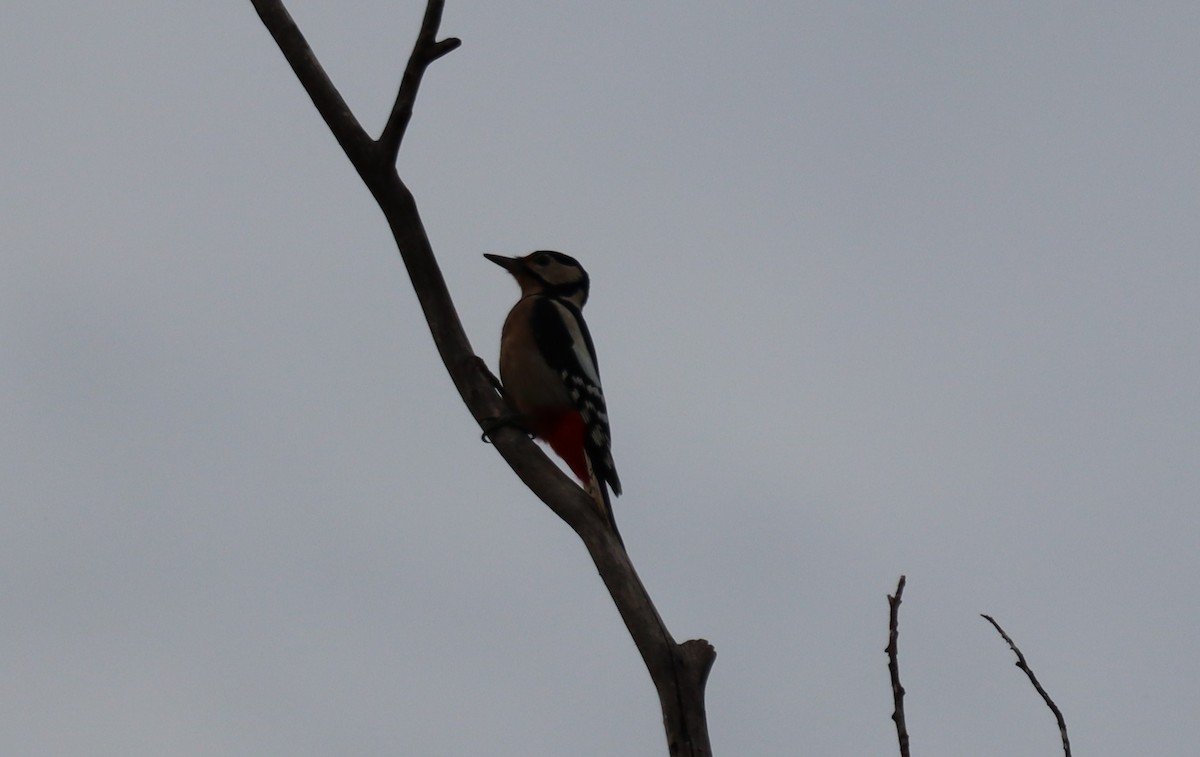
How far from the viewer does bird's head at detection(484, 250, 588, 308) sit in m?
6.58

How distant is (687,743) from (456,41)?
2.47m

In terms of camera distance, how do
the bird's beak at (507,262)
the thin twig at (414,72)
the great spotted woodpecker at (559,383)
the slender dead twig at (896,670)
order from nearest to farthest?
1. the slender dead twig at (896,670)
2. the thin twig at (414,72)
3. the great spotted woodpecker at (559,383)
4. the bird's beak at (507,262)

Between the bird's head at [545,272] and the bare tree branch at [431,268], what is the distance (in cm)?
197

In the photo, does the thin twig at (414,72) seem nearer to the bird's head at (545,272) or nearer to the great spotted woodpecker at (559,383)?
the great spotted woodpecker at (559,383)

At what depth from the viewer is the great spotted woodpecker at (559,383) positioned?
5.44 m

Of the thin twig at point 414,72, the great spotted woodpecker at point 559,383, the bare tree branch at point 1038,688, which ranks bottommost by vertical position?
the bare tree branch at point 1038,688

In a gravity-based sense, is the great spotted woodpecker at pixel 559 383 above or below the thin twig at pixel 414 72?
below

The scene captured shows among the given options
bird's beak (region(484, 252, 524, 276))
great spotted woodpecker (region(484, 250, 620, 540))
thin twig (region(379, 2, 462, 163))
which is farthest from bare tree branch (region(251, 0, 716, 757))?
bird's beak (region(484, 252, 524, 276))

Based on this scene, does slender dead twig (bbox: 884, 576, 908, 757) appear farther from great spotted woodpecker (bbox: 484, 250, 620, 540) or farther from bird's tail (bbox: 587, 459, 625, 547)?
great spotted woodpecker (bbox: 484, 250, 620, 540)

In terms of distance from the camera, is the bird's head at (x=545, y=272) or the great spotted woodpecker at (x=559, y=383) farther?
the bird's head at (x=545, y=272)

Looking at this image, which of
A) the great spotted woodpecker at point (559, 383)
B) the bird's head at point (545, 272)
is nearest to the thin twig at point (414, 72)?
the great spotted woodpecker at point (559, 383)

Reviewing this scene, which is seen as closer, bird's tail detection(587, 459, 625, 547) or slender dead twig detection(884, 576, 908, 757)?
slender dead twig detection(884, 576, 908, 757)

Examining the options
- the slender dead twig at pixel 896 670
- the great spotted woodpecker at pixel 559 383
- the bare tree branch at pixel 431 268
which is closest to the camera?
the slender dead twig at pixel 896 670

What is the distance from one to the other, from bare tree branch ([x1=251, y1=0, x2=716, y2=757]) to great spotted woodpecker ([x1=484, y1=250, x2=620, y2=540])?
58 cm
